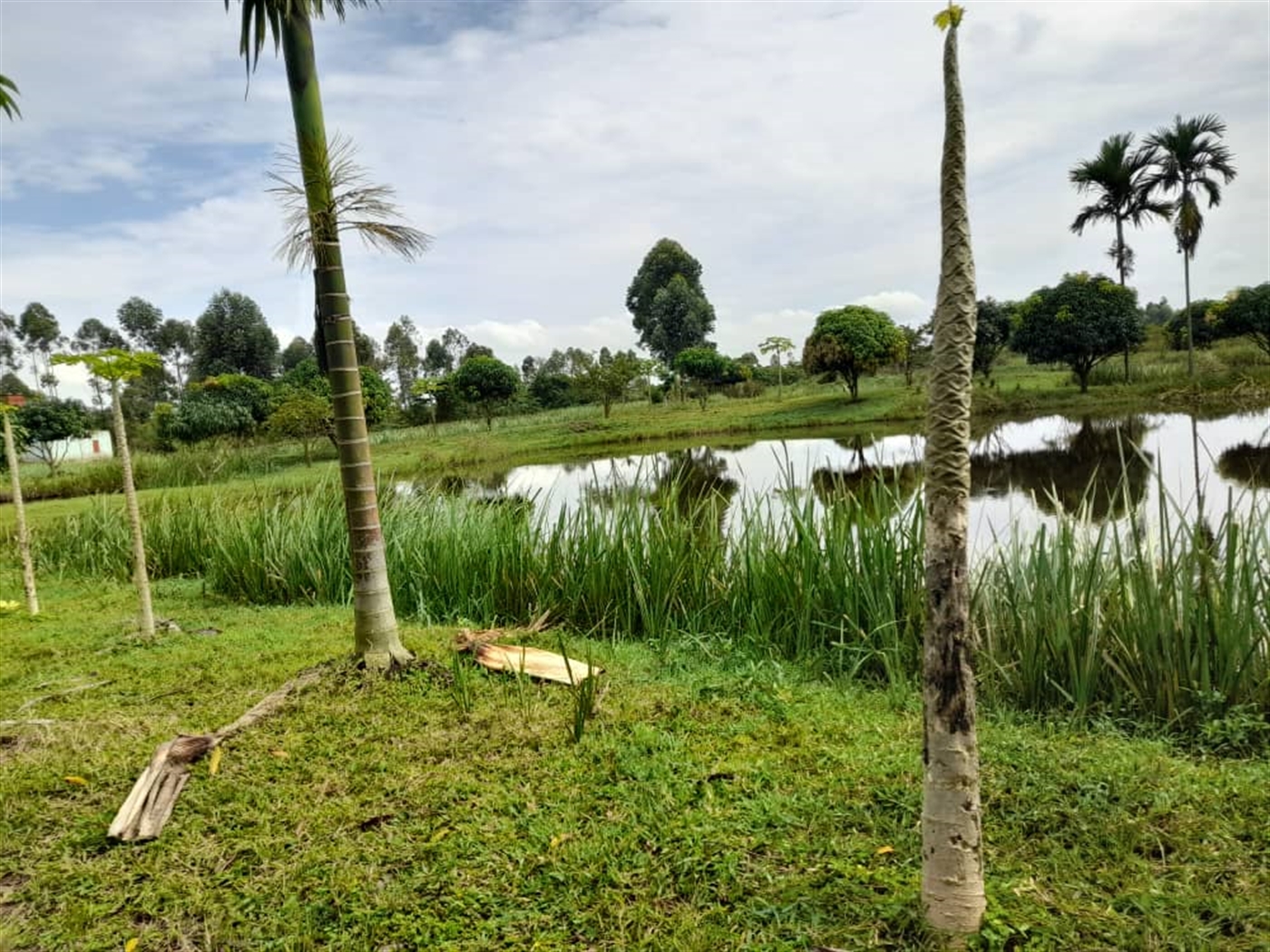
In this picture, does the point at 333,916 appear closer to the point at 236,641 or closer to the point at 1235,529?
the point at 236,641

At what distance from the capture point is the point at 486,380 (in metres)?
30.1

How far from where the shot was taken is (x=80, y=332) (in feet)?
163

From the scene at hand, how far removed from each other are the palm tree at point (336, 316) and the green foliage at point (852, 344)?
26.1 metres

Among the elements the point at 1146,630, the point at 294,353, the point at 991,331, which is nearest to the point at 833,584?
the point at 1146,630

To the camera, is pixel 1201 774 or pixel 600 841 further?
pixel 1201 774

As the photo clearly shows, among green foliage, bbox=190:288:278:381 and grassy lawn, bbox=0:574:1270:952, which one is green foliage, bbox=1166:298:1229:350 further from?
green foliage, bbox=190:288:278:381

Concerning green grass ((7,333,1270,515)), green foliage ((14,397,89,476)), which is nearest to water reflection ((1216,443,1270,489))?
green grass ((7,333,1270,515))

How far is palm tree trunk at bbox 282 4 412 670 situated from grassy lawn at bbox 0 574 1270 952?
0.26 metres

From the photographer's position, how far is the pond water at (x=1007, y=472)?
4.58 meters

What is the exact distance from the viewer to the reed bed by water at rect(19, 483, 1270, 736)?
2.93m

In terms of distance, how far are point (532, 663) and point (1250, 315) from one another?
31888 mm

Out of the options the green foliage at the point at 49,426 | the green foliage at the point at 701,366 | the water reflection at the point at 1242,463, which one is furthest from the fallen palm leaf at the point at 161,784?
the green foliage at the point at 701,366

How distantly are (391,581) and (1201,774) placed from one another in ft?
15.7

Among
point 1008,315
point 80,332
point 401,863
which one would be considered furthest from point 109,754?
point 80,332
